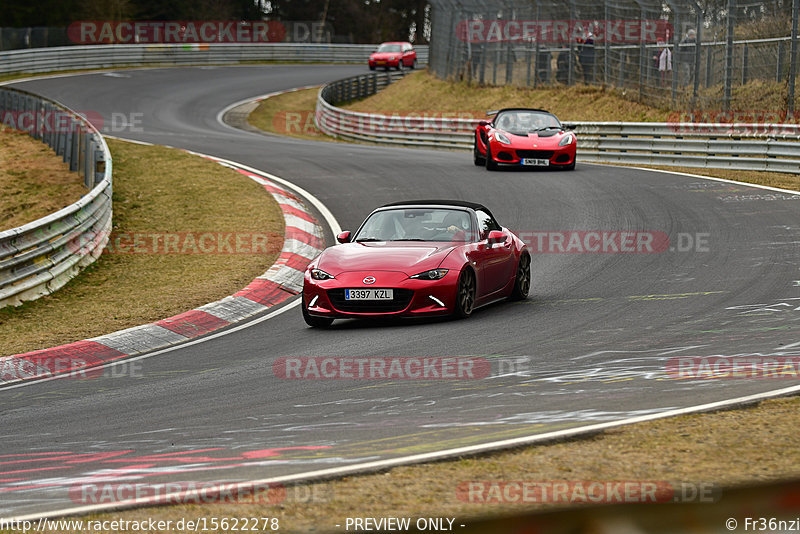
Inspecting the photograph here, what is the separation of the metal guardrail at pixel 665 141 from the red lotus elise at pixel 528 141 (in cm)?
171

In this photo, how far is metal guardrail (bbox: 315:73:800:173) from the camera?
870 inches

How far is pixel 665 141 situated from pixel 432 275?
1583 centimetres

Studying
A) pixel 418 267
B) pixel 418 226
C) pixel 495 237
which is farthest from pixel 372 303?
pixel 495 237

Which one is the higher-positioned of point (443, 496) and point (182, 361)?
point (443, 496)

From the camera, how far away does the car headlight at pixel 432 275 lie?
1030 cm

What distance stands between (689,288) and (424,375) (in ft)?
15.6

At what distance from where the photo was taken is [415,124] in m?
32.8

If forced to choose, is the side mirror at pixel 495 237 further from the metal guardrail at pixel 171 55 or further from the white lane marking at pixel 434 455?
the metal guardrail at pixel 171 55

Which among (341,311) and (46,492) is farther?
(341,311)

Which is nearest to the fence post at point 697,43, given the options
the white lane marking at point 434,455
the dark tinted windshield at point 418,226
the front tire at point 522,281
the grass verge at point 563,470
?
the front tire at point 522,281

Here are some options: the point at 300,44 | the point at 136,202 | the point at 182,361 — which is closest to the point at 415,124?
the point at 136,202

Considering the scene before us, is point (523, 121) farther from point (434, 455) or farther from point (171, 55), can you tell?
point (171, 55)

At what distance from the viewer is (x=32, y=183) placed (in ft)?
68.1

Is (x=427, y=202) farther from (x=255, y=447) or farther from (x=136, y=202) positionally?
(x=136, y=202)
